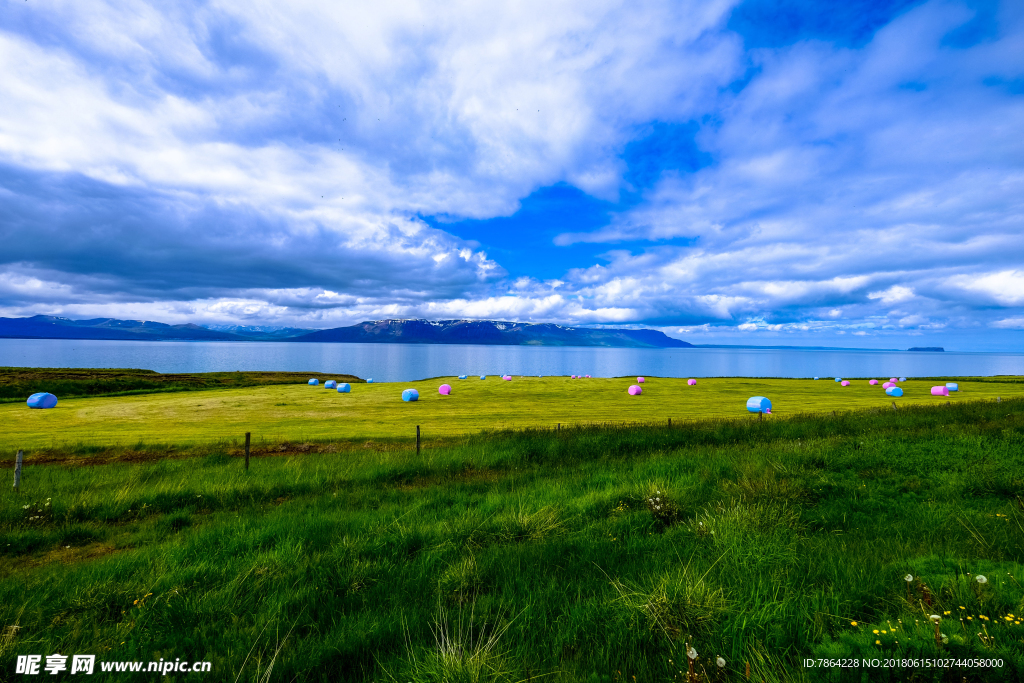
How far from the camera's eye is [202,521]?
10258 mm

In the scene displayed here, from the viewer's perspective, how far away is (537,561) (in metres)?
6.62

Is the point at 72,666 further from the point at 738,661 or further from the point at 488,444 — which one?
the point at 488,444

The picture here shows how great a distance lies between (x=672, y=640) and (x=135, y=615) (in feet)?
21.2

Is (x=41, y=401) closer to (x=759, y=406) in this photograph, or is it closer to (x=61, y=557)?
(x=61, y=557)

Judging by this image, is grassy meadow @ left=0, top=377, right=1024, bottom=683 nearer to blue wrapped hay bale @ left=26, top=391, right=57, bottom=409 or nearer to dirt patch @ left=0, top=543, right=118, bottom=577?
dirt patch @ left=0, top=543, right=118, bottom=577

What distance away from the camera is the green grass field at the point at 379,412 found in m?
24.2

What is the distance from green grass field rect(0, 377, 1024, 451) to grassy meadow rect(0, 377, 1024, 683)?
921 cm

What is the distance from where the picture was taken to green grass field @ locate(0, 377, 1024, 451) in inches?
951

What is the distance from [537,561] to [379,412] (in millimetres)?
30388

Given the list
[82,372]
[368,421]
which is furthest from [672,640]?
[82,372]

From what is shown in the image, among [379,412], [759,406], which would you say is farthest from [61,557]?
[759,406]

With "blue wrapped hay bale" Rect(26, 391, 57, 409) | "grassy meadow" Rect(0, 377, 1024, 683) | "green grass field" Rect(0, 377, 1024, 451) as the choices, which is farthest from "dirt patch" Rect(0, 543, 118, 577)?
"blue wrapped hay bale" Rect(26, 391, 57, 409)

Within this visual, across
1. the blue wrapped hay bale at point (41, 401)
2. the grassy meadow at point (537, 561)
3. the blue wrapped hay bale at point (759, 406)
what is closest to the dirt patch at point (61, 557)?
the grassy meadow at point (537, 561)

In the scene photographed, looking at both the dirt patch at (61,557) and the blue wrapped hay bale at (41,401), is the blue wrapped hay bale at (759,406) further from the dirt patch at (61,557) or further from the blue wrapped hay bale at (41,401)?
the blue wrapped hay bale at (41,401)
